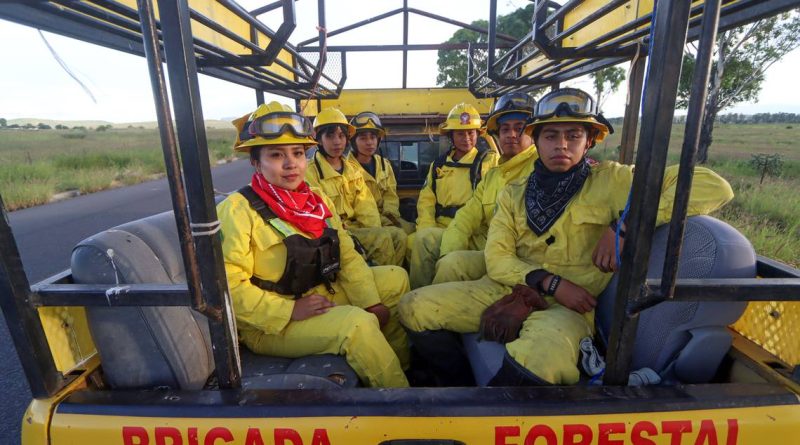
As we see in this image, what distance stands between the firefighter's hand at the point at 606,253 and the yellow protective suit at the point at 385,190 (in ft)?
8.44

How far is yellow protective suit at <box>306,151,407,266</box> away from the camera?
3715 mm

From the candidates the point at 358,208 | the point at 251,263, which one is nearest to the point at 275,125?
the point at 251,263

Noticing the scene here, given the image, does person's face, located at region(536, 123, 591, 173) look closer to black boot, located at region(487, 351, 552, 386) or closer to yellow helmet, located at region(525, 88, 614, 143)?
yellow helmet, located at region(525, 88, 614, 143)

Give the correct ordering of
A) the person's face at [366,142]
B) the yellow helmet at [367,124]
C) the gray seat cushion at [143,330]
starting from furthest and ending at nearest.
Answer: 1. the person's face at [366,142]
2. the yellow helmet at [367,124]
3. the gray seat cushion at [143,330]

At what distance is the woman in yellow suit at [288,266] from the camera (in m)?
1.95

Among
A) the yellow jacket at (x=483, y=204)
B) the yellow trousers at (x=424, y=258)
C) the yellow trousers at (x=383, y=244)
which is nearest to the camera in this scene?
the yellow jacket at (x=483, y=204)

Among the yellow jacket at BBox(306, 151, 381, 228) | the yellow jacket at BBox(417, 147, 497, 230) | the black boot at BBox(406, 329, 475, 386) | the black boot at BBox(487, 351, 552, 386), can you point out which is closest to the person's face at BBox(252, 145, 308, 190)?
the black boot at BBox(406, 329, 475, 386)

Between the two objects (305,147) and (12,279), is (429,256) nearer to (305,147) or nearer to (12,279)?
(305,147)

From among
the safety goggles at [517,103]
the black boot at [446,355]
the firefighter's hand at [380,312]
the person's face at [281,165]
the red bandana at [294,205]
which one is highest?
the safety goggles at [517,103]

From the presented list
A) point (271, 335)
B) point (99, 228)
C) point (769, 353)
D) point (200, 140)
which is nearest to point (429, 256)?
point (271, 335)

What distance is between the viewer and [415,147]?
4922 mm

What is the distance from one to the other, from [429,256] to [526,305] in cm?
147

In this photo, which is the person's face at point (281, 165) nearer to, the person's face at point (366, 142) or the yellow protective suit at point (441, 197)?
the yellow protective suit at point (441, 197)

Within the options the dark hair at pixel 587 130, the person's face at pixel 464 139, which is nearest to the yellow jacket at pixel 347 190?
the person's face at pixel 464 139
